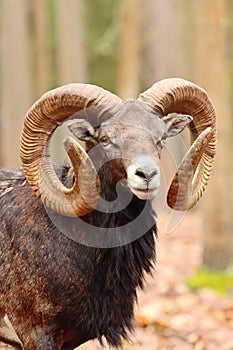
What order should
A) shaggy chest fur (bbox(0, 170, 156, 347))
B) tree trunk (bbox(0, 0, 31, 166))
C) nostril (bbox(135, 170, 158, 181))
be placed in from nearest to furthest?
nostril (bbox(135, 170, 158, 181))
shaggy chest fur (bbox(0, 170, 156, 347))
tree trunk (bbox(0, 0, 31, 166))

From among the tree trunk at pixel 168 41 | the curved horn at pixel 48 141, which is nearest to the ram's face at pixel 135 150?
the curved horn at pixel 48 141

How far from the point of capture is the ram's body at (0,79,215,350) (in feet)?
26.0

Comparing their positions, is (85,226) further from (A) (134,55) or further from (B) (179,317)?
(A) (134,55)

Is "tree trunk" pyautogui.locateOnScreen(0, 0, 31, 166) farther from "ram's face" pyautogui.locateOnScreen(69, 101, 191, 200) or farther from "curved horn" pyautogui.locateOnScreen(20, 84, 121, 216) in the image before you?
"ram's face" pyautogui.locateOnScreen(69, 101, 191, 200)

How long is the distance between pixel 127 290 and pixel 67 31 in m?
22.1

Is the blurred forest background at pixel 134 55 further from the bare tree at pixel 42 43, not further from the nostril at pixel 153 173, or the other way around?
the nostril at pixel 153 173

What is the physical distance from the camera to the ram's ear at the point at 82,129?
789 centimetres

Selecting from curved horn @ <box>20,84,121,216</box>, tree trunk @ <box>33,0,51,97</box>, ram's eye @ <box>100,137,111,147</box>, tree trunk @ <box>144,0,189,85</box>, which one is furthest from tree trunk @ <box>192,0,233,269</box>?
tree trunk @ <box>33,0,51,97</box>

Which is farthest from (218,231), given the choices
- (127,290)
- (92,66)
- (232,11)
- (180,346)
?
(92,66)

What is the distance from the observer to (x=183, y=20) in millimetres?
36812

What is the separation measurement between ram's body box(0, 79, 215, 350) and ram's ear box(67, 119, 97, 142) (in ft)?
0.03

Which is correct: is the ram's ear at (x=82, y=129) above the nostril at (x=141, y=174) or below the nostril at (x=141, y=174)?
above

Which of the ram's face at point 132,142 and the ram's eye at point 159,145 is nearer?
the ram's face at point 132,142

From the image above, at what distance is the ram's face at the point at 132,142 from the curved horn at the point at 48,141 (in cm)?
20
